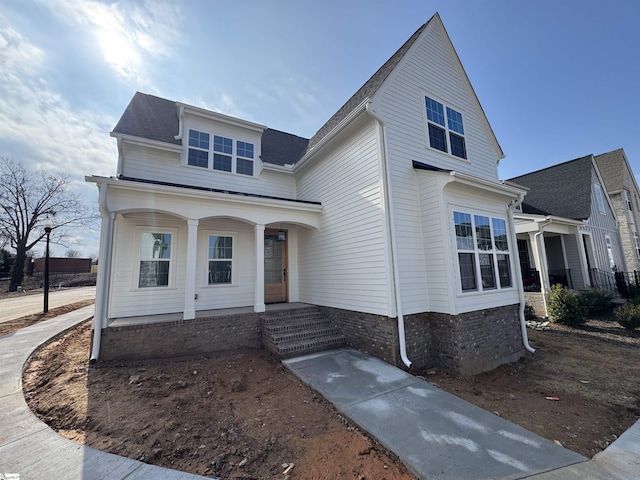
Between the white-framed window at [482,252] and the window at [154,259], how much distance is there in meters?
7.52

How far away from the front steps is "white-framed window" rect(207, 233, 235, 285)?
6.56ft

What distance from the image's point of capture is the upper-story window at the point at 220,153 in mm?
8195

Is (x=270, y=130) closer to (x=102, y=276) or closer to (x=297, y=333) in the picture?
(x=102, y=276)

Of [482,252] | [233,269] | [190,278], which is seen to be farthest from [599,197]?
[190,278]

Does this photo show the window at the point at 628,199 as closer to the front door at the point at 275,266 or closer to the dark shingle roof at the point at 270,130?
the dark shingle roof at the point at 270,130

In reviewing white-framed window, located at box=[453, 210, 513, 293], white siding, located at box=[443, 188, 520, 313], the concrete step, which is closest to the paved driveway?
the concrete step

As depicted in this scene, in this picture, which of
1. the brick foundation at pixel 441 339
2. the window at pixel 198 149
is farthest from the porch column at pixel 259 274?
the window at pixel 198 149

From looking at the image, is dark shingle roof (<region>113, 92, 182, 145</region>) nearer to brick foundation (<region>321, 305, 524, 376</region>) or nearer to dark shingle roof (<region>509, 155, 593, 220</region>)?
brick foundation (<region>321, 305, 524, 376</region>)

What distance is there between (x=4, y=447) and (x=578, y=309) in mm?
13903

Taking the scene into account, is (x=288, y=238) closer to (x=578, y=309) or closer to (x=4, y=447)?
(x=4, y=447)

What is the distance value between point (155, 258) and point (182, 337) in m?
2.48

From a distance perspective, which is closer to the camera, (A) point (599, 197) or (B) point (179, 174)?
(B) point (179, 174)

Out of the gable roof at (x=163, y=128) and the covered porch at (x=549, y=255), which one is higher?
the gable roof at (x=163, y=128)

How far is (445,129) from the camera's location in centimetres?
739
